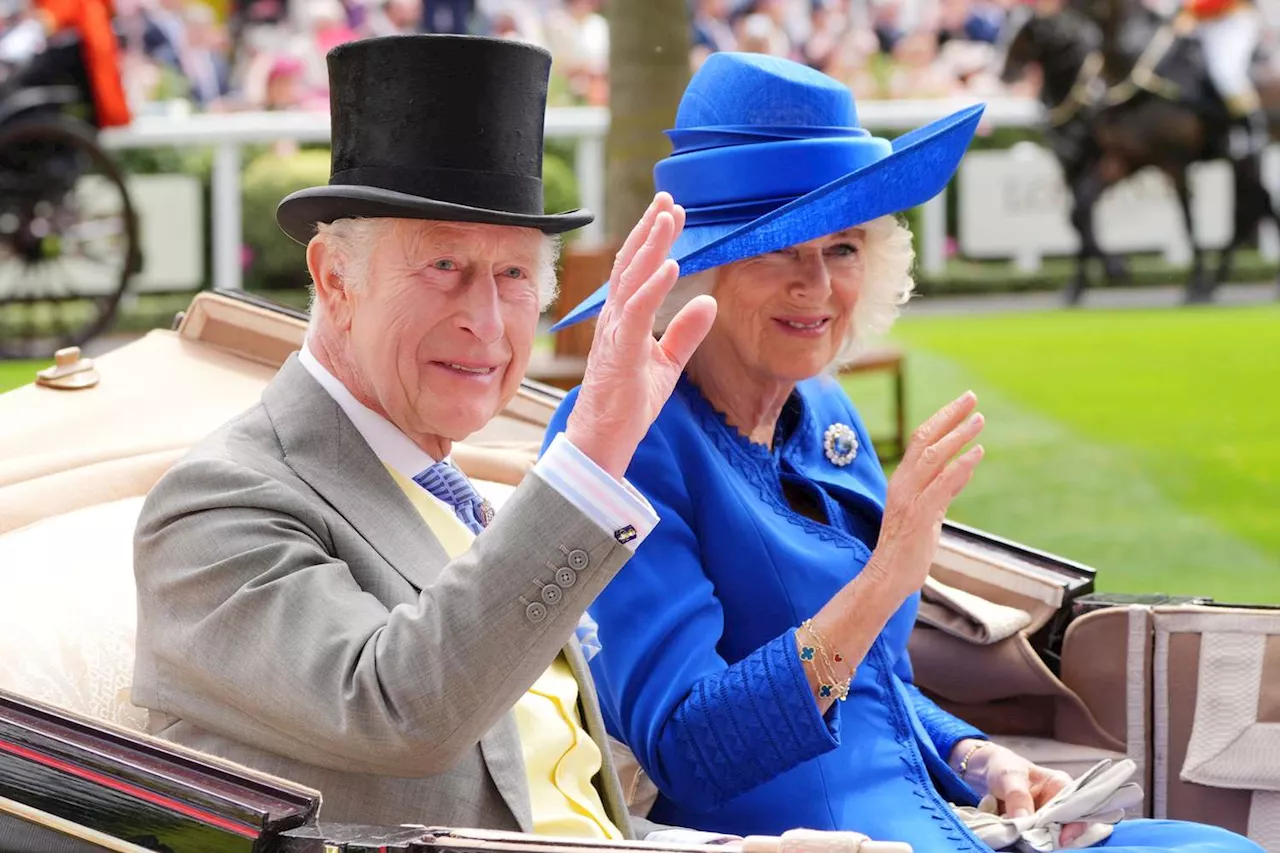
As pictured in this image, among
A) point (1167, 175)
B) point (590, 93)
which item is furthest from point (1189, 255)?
point (590, 93)

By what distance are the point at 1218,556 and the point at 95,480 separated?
4.36 metres

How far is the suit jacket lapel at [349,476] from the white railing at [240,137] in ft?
27.9

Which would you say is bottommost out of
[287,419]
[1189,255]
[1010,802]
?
[1189,255]

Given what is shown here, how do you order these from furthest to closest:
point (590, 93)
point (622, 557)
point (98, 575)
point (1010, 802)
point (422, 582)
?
point (590, 93) < point (1010, 802) < point (98, 575) < point (422, 582) < point (622, 557)

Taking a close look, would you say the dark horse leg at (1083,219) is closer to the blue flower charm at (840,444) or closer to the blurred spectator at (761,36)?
the blurred spectator at (761,36)

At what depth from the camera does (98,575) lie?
226 centimetres

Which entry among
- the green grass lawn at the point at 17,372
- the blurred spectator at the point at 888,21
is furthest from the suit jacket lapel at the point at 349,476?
the blurred spectator at the point at 888,21

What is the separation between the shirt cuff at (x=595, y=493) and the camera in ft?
5.26

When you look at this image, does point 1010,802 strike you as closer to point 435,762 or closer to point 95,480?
point 435,762

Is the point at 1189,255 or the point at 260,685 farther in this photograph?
the point at 1189,255

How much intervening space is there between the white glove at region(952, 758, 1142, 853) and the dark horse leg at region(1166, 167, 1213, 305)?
1135 centimetres

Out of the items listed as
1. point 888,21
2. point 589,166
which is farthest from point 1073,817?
point 888,21

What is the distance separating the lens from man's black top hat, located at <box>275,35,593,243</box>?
72.2 inches

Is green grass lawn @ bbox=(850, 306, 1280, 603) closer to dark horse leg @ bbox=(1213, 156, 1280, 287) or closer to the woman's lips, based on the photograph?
dark horse leg @ bbox=(1213, 156, 1280, 287)
